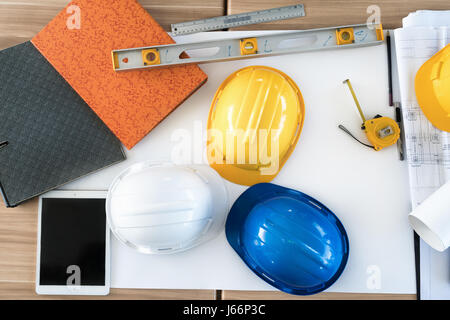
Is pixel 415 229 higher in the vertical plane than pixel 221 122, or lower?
lower

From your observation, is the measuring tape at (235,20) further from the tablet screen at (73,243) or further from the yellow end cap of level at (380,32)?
the tablet screen at (73,243)

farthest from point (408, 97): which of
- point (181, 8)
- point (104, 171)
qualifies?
point (104, 171)

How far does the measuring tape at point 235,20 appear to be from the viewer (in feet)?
2.22

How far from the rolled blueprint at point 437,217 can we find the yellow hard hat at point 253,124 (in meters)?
0.26

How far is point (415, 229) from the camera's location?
24.4 inches

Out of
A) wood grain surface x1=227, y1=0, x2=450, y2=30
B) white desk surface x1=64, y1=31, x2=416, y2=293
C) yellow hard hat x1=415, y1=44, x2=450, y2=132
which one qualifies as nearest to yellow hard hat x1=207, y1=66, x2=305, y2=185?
white desk surface x1=64, y1=31, x2=416, y2=293

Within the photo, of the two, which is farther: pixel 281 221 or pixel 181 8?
pixel 181 8

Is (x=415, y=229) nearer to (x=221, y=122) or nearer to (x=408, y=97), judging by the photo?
(x=408, y=97)

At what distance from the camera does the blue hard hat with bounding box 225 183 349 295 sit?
559 mm

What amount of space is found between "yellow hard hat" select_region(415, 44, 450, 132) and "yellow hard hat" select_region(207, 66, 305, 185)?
9.2 inches

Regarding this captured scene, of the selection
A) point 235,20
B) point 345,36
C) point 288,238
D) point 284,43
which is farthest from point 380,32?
point 288,238

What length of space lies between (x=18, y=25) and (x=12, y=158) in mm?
283

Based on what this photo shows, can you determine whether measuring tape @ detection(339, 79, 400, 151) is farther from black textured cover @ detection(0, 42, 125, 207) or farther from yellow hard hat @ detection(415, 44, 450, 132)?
black textured cover @ detection(0, 42, 125, 207)
